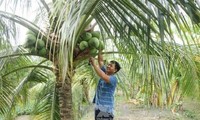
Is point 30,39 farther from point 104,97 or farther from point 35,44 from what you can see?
point 104,97

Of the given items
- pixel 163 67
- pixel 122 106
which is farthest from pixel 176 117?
pixel 163 67

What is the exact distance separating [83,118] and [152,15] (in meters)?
8.40

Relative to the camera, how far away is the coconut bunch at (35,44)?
3.21 metres

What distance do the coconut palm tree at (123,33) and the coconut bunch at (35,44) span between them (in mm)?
31

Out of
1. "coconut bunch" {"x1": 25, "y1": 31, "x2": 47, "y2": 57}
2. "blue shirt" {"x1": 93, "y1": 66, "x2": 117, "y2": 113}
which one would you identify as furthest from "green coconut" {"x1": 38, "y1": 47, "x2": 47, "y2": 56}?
"blue shirt" {"x1": 93, "y1": 66, "x2": 117, "y2": 113}

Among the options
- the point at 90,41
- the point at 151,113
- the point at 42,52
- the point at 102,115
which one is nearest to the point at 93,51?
the point at 90,41

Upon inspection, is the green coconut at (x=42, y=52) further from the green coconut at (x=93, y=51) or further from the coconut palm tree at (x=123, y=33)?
the green coconut at (x=93, y=51)

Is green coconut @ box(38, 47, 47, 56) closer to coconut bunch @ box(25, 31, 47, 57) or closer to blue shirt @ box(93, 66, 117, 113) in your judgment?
coconut bunch @ box(25, 31, 47, 57)

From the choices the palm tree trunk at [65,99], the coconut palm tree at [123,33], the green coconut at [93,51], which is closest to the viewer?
the coconut palm tree at [123,33]

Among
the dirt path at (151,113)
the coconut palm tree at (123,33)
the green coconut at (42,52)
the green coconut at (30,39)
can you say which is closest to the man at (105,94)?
the coconut palm tree at (123,33)

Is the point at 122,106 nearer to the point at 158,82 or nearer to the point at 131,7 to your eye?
the point at 158,82

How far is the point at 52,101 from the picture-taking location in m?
4.25

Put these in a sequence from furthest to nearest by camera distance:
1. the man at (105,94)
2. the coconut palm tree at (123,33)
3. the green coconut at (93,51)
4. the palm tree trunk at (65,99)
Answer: the man at (105,94) → the palm tree trunk at (65,99) → the green coconut at (93,51) → the coconut palm tree at (123,33)

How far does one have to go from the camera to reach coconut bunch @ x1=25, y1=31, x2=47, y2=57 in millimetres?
3211
